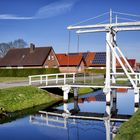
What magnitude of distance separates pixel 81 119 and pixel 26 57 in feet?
166

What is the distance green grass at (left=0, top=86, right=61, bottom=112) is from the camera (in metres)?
25.5

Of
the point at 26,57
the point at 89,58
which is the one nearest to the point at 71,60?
the point at 89,58

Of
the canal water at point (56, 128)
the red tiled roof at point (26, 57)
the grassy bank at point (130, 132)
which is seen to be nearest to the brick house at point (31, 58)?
the red tiled roof at point (26, 57)

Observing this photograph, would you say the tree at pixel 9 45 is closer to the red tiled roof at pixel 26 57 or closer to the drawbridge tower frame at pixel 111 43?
the red tiled roof at pixel 26 57

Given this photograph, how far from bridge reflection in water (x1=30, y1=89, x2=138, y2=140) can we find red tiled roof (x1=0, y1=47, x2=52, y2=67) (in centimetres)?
4200

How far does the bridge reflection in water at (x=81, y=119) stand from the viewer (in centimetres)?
2055

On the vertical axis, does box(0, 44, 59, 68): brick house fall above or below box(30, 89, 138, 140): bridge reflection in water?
above

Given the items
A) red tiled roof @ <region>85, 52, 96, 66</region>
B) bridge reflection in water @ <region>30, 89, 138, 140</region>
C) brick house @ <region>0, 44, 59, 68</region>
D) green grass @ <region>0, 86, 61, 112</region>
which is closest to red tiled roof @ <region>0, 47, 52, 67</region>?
brick house @ <region>0, 44, 59, 68</region>

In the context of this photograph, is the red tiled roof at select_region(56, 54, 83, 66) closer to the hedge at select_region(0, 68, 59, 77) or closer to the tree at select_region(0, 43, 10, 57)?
the hedge at select_region(0, 68, 59, 77)

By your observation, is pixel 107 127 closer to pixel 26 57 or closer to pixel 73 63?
pixel 26 57

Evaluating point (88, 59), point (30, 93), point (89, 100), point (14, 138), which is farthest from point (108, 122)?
point (88, 59)

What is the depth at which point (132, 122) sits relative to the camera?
1666 centimetres

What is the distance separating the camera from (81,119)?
24.0 metres

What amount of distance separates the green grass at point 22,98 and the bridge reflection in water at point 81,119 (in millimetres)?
1888
